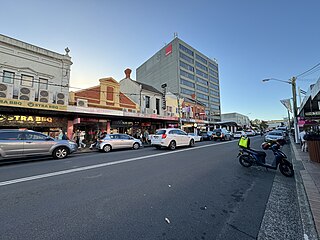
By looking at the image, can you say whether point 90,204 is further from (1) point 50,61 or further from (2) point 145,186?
(1) point 50,61

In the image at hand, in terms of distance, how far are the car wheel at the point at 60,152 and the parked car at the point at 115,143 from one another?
2.84 metres

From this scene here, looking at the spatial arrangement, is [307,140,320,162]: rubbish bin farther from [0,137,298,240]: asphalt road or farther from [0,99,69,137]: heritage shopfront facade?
[0,99,69,137]: heritage shopfront facade

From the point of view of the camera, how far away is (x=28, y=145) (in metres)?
8.30

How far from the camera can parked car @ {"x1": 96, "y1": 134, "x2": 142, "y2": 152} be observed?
1232 cm

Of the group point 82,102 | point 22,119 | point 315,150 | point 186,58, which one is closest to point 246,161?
point 315,150

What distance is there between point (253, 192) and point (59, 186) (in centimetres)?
543

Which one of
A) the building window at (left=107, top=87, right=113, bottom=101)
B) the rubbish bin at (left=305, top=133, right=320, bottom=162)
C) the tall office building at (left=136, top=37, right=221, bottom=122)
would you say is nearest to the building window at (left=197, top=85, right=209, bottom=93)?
the tall office building at (left=136, top=37, right=221, bottom=122)

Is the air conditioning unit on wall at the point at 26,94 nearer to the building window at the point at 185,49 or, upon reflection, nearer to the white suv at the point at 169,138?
the white suv at the point at 169,138

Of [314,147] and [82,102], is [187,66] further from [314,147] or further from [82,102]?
[314,147]

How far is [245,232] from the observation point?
2.49 meters

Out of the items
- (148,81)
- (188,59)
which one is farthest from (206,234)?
(148,81)

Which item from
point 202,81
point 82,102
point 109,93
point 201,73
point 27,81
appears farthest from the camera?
point 201,73

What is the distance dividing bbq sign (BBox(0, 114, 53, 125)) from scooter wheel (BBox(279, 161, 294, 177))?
17395mm

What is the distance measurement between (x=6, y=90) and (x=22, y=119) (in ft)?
8.60
